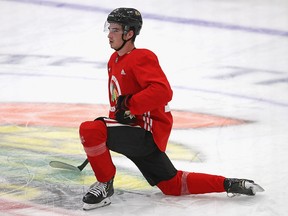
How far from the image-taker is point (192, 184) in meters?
3.36

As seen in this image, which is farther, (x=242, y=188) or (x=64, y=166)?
(x=64, y=166)

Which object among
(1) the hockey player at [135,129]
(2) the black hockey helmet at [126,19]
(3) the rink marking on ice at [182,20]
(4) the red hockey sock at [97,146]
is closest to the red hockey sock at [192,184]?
(1) the hockey player at [135,129]

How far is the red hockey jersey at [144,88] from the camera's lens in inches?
124

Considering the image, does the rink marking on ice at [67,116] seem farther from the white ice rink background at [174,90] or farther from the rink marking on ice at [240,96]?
the rink marking on ice at [240,96]

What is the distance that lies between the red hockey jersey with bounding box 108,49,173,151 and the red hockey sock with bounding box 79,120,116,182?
0.50ft

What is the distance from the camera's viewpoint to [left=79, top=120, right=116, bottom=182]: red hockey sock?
320 cm

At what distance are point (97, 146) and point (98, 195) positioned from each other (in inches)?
7.5

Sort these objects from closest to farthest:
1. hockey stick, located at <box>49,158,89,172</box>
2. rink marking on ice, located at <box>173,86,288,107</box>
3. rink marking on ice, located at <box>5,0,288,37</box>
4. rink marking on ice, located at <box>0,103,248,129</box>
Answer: hockey stick, located at <box>49,158,89,172</box> → rink marking on ice, located at <box>0,103,248,129</box> → rink marking on ice, located at <box>173,86,288,107</box> → rink marking on ice, located at <box>5,0,288,37</box>

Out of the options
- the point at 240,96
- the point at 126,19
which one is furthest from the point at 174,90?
the point at 126,19

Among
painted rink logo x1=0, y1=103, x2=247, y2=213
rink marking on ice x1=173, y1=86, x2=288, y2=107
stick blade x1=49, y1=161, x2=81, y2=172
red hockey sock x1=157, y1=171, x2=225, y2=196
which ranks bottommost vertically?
painted rink logo x1=0, y1=103, x2=247, y2=213

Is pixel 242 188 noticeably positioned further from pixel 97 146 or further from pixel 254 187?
pixel 97 146

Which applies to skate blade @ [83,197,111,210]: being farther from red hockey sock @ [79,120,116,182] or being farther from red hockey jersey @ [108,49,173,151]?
red hockey jersey @ [108,49,173,151]

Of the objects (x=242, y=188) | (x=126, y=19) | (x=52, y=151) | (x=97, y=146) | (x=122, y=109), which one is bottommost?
(x=52, y=151)

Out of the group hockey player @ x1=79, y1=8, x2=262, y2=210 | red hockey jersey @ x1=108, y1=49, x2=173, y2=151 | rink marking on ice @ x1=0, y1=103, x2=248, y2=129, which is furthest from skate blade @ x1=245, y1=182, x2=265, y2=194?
rink marking on ice @ x1=0, y1=103, x2=248, y2=129
